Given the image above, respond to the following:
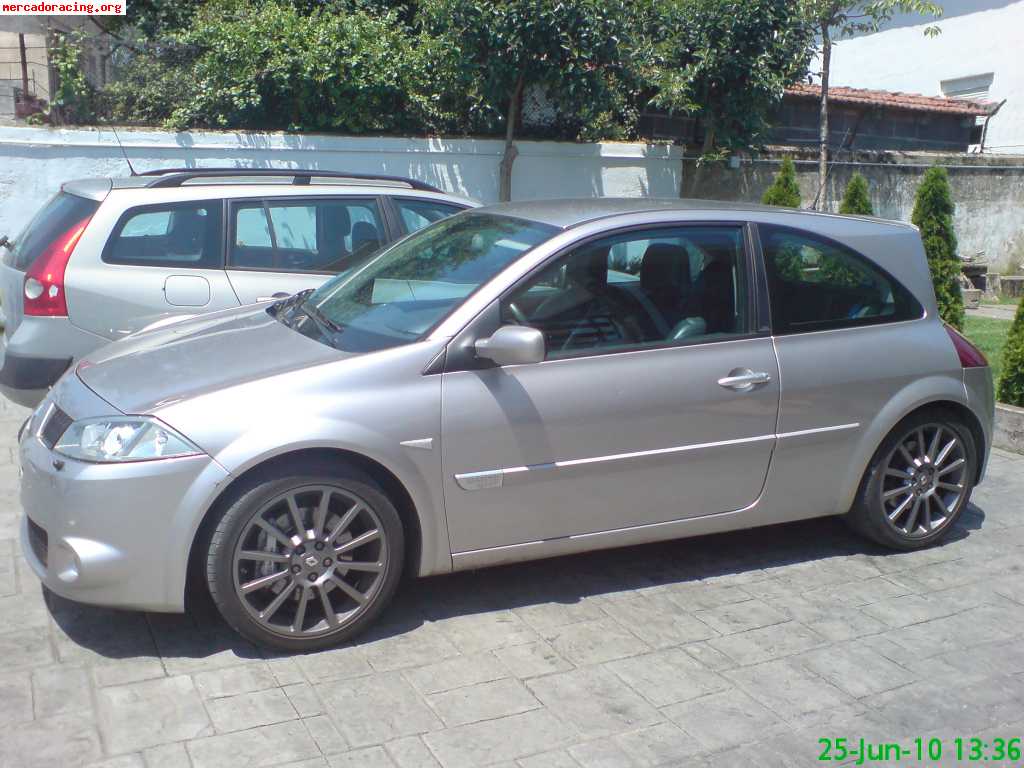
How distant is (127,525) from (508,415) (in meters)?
1.46

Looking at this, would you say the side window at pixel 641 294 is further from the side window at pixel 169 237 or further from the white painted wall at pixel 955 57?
the white painted wall at pixel 955 57

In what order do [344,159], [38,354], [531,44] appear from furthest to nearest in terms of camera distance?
[344,159] < [531,44] < [38,354]

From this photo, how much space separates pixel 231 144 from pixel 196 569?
32.7ft

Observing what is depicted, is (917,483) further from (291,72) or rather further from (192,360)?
(291,72)

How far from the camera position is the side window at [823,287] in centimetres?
486

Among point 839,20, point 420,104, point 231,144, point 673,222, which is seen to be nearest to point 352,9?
point 420,104

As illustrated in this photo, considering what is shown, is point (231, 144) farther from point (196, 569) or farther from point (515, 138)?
point (196, 569)

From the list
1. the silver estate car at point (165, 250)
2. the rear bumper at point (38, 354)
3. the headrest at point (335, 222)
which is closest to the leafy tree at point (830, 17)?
the silver estate car at point (165, 250)

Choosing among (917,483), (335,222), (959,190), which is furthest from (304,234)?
(959,190)

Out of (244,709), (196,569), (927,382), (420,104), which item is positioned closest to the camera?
(244,709)

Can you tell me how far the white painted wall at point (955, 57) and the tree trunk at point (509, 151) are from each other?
11.0 m

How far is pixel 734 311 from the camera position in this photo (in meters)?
4.76

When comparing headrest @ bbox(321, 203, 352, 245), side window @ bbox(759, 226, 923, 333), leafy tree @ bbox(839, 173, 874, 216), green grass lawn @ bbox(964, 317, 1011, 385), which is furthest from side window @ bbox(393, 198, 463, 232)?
leafy tree @ bbox(839, 173, 874, 216)

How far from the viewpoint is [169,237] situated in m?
6.37
